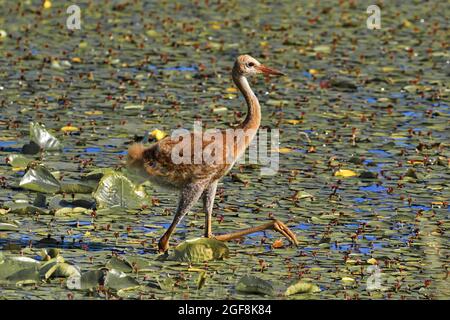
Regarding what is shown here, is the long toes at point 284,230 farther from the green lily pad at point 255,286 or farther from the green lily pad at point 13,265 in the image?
the green lily pad at point 13,265

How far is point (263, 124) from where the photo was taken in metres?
15.3

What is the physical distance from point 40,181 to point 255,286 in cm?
364

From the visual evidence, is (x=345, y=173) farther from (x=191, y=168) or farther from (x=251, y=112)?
(x=191, y=168)

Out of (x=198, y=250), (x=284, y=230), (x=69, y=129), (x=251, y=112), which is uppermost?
(x=69, y=129)

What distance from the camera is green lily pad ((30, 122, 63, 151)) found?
44.5 feet

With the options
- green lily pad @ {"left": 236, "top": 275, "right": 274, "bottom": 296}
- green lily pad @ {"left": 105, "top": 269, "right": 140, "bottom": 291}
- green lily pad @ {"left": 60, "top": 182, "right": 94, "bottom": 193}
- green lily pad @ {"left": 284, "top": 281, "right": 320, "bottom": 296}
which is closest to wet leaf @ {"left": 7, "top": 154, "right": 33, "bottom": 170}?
green lily pad @ {"left": 60, "top": 182, "right": 94, "bottom": 193}

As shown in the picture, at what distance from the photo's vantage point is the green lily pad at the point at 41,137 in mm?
13570

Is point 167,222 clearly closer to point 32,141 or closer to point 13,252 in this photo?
point 13,252

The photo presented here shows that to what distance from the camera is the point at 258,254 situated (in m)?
10.5

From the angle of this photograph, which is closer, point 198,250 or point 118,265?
point 118,265

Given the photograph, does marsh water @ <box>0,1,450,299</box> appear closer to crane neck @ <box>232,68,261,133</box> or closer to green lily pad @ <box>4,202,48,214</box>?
green lily pad @ <box>4,202,48,214</box>

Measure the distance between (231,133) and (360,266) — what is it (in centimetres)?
175

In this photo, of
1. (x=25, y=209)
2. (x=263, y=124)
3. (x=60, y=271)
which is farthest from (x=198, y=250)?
(x=263, y=124)
